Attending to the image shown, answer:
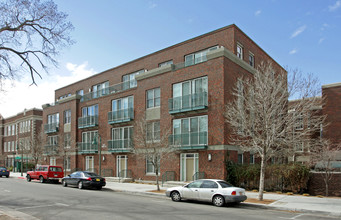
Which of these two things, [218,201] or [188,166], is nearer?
[218,201]

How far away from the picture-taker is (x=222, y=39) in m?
26.7

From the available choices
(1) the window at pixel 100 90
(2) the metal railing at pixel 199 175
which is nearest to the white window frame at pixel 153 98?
(2) the metal railing at pixel 199 175

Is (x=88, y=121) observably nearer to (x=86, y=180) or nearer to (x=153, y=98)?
(x=153, y=98)

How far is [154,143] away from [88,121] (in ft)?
55.1

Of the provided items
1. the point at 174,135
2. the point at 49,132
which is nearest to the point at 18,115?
the point at 49,132

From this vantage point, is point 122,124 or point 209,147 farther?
point 122,124

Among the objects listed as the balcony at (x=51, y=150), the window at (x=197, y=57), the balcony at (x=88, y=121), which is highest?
the window at (x=197, y=57)

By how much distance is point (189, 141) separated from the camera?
2422 centimetres

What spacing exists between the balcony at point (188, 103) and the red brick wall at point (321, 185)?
29.3 ft

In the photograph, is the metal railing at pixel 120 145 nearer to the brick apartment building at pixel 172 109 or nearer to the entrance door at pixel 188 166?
the brick apartment building at pixel 172 109

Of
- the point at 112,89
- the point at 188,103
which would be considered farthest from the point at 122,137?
the point at 188,103

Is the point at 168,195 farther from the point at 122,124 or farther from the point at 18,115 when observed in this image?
the point at 18,115

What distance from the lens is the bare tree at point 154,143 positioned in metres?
21.5

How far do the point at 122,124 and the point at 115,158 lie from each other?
12.1 ft
